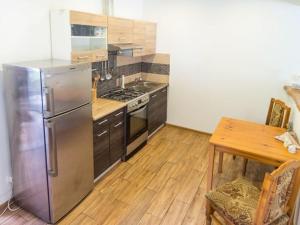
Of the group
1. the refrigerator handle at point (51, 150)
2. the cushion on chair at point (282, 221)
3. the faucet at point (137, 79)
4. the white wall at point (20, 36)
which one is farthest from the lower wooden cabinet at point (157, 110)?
the cushion on chair at point (282, 221)

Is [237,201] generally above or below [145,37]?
below

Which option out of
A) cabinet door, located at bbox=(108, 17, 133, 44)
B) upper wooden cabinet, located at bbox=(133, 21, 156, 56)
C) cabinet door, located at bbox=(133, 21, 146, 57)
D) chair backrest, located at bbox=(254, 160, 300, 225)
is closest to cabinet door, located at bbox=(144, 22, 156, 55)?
upper wooden cabinet, located at bbox=(133, 21, 156, 56)

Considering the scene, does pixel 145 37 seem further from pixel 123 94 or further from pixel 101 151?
pixel 101 151

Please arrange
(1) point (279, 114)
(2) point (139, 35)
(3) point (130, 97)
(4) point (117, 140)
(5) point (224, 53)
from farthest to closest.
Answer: (5) point (224, 53)
(2) point (139, 35)
(3) point (130, 97)
(4) point (117, 140)
(1) point (279, 114)

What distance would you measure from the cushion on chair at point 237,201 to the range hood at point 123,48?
2219mm

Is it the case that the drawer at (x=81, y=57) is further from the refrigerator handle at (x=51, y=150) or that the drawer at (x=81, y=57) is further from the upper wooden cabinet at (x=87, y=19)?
the refrigerator handle at (x=51, y=150)

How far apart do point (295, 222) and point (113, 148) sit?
6.98 feet

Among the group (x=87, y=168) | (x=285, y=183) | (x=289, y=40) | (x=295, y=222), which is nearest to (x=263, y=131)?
(x=295, y=222)

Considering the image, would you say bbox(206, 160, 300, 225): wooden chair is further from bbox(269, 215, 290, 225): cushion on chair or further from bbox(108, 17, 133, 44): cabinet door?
bbox(108, 17, 133, 44): cabinet door

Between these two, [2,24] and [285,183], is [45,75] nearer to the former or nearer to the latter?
[2,24]

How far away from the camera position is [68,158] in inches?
92.7

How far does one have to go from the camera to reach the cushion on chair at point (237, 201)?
186cm

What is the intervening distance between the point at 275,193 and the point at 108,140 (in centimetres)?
198

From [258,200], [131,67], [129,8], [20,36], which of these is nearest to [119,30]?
[129,8]
